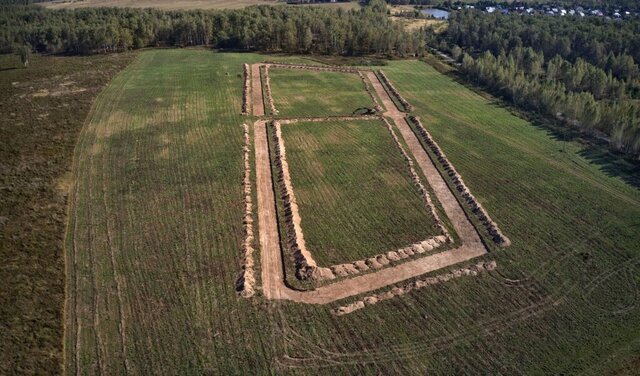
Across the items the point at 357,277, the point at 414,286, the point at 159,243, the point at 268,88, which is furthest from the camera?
the point at 268,88

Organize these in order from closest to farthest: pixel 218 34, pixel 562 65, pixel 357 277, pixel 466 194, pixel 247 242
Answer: pixel 357 277, pixel 247 242, pixel 466 194, pixel 562 65, pixel 218 34

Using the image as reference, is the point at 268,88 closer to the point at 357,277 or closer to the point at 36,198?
the point at 36,198

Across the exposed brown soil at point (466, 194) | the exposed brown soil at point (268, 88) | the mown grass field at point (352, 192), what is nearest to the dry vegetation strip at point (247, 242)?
the mown grass field at point (352, 192)

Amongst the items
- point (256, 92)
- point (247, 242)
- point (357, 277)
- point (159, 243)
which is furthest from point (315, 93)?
point (357, 277)

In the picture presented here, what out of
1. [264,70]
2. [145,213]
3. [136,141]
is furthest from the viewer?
[264,70]

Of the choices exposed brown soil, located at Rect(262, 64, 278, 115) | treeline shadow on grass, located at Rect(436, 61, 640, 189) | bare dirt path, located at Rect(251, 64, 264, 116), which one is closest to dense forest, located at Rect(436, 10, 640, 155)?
treeline shadow on grass, located at Rect(436, 61, 640, 189)

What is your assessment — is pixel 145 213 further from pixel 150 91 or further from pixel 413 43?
pixel 413 43

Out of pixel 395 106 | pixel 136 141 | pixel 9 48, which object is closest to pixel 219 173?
pixel 136 141

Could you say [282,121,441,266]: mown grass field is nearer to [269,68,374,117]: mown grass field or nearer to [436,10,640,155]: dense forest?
A: [269,68,374,117]: mown grass field
